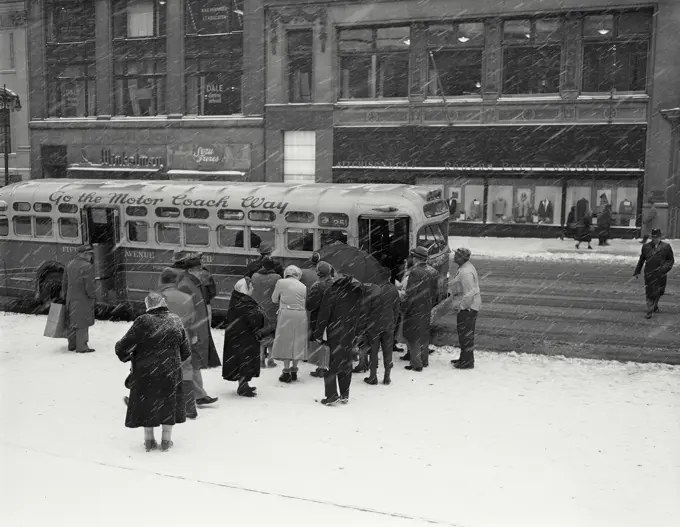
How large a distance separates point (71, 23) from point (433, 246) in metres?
31.8

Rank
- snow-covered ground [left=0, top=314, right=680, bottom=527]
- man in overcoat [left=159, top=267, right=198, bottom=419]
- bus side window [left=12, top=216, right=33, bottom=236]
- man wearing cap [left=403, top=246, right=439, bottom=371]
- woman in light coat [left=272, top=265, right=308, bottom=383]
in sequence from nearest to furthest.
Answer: snow-covered ground [left=0, top=314, right=680, bottom=527], man in overcoat [left=159, top=267, right=198, bottom=419], woman in light coat [left=272, top=265, right=308, bottom=383], man wearing cap [left=403, top=246, right=439, bottom=371], bus side window [left=12, top=216, right=33, bottom=236]

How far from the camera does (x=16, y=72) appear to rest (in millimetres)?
42156

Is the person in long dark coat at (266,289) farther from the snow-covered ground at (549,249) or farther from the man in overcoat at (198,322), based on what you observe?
the snow-covered ground at (549,249)

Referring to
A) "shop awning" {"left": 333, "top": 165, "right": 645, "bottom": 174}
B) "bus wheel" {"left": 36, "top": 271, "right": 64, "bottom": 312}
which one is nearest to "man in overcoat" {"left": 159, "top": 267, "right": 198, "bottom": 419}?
"bus wheel" {"left": 36, "top": 271, "right": 64, "bottom": 312}

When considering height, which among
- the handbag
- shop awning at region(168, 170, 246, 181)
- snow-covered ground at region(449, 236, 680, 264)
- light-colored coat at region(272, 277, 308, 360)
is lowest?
snow-covered ground at region(449, 236, 680, 264)

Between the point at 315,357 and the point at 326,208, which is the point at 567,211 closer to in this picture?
the point at 326,208

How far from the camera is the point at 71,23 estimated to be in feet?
133

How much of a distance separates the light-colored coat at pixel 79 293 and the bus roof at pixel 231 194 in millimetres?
3072

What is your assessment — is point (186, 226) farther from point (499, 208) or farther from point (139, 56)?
point (139, 56)

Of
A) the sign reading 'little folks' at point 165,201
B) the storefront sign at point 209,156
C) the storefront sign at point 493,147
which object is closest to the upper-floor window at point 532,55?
the storefront sign at point 493,147

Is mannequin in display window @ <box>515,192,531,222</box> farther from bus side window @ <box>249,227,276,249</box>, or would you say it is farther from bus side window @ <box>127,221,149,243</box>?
bus side window @ <box>127,221,149,243</box>

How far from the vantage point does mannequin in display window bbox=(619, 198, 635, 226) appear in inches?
1231

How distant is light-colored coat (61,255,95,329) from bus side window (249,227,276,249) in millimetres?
3231

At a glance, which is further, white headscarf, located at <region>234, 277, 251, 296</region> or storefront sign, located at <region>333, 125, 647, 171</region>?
storefront sign, located at <region>333, 125, 647, 171</region>
